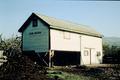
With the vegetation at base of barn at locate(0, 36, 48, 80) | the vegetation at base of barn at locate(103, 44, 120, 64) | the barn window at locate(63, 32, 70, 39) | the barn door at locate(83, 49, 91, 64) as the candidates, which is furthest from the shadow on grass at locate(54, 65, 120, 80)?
the vegetation at base of barn at locate(103, 44, 120, 64)

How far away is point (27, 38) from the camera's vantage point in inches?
1396

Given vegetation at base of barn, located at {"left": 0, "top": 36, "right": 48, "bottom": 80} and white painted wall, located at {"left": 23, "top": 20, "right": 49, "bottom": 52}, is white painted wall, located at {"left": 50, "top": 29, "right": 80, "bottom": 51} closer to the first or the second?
white painted wall, located at {"left": 23, "top": 20, "right": 49, "bottom": 52}

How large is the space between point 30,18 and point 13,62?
72.8 feet

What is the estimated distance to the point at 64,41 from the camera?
35.0 metres

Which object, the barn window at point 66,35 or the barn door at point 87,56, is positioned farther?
the barn door at point 87,56

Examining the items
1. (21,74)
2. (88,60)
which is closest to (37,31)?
(88,60)

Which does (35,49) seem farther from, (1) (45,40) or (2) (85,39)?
(2) (85,39)

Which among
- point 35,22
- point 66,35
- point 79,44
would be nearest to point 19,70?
point 35,22

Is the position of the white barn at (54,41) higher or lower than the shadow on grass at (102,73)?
higher

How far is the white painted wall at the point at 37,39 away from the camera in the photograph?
107ft

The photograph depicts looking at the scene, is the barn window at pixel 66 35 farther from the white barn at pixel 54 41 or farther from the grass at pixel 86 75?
the grass at pixel 86 75

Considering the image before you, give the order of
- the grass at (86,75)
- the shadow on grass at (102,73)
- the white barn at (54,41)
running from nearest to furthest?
the grass at (86,75), the shadow on grass at (102,73), the white barn at (54,41)

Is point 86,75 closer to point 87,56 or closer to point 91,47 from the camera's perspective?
point 87,56

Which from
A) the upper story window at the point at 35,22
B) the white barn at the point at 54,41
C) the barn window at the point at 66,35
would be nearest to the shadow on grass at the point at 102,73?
the white barn at the point at 54,41
